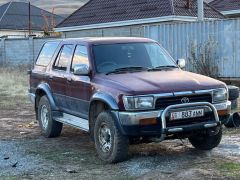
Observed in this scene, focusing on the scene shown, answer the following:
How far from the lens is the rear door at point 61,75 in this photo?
8781mm

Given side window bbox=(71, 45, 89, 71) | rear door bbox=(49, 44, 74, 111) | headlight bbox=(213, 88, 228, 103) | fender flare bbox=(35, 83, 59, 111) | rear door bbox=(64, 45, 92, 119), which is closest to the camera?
headlight bbox=(213, 88, 228, 103)

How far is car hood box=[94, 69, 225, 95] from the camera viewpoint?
22.9 feet

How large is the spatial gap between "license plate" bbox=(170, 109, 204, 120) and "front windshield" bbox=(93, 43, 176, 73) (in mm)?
1298

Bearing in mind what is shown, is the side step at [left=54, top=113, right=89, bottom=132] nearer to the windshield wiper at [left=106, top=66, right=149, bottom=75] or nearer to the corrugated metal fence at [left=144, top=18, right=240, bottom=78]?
the windshield wiper at [left=106, top=66, right=149, bottom=75]

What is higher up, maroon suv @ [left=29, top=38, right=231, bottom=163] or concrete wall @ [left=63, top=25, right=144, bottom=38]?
concrete wall @ [left=63, top=25, right=144, bottom=38]

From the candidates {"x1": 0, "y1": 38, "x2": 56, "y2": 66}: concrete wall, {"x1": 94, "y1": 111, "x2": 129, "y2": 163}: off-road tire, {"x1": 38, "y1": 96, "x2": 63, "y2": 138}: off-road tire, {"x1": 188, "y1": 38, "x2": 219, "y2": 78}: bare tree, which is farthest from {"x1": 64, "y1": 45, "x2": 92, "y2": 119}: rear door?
{"x1": 0, "y1": 38, "x2": 56, "y2": 66}: concrete wall

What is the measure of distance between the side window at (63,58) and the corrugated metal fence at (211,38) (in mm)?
8507

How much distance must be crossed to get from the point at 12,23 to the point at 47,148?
4357 centimetres

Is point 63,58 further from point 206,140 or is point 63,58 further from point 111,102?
point 206,140

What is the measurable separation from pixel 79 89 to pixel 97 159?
1142mm

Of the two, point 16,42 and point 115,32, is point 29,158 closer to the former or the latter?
point 115,32

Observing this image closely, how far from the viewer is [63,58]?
29.7 ft

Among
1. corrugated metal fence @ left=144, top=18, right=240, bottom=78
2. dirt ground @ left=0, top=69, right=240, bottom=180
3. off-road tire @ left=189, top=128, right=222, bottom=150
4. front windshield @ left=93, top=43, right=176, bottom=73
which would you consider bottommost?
dirt ground @ left=0, top=69, right=240, bottom=180

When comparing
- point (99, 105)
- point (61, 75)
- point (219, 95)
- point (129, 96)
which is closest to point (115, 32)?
point (61, 75)
